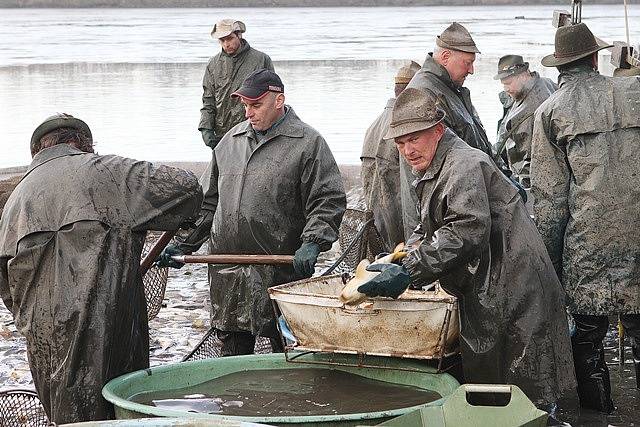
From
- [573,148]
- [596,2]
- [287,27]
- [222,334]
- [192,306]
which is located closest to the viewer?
[573,148]

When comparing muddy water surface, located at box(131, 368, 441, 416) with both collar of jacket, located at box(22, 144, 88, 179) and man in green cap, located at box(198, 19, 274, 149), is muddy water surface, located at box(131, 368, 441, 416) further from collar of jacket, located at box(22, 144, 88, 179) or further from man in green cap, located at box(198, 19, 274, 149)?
man in green cap, located at box(198, 19, 274, 149)

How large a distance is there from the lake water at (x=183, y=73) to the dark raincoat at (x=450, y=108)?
6997 millimetres

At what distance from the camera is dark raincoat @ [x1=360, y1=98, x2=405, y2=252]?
8.61m

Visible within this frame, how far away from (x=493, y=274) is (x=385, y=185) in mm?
3201

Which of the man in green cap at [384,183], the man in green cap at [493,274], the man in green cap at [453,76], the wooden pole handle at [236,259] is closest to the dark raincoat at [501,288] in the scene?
the man in green cap at [493,274]

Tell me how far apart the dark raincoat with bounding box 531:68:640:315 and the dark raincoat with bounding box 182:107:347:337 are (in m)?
1.17

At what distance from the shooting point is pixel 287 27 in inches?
1938

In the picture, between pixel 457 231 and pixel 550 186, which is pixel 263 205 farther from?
pixel 457 231

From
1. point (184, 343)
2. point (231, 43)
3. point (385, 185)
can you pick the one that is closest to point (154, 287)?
point (184, 343)

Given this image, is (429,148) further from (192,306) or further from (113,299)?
(192,306)

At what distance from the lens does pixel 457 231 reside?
525 cm

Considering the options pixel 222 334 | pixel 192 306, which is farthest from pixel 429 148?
pixel 192 306

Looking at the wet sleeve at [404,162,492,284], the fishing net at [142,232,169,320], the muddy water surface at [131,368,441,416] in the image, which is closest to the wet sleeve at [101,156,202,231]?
the muddy water surface at [131,368,441,416]

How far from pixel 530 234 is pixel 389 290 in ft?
2.61
